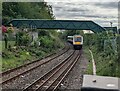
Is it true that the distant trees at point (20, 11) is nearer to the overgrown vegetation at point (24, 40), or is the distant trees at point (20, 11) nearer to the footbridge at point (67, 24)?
the overgrown vegetation at point (24, 40)

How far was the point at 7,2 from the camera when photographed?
9194 centimetres

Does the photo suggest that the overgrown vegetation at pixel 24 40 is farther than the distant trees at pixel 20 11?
No

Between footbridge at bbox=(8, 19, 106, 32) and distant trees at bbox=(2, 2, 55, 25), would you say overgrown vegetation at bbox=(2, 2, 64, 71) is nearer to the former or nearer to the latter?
distant trees at bbox=(2, 2, 55, 25)

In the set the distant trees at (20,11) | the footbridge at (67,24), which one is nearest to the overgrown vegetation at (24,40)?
the distant trees at (20,11)

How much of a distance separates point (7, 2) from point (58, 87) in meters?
75.4

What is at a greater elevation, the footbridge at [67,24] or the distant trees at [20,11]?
the distant trees at [20,11]

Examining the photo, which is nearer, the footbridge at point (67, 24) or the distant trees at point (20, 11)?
the footbridge at point (67, 24)

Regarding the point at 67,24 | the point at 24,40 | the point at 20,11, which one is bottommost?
the point at 24,40

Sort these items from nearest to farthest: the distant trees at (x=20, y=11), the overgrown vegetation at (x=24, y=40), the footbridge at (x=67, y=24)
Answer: the overgrown vegetation at (x=24, y=40) < the footbridge at (x=67, y=24) < the distant trees at (x=20, y=11)

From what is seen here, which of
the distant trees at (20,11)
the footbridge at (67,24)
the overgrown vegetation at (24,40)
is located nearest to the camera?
the overgrown vegetation at (24,40)

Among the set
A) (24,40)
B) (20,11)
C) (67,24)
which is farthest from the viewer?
(20,11)

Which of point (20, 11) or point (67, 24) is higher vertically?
point (20, 11)

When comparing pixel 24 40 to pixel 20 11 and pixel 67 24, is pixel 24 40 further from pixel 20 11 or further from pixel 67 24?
pixel 20 11

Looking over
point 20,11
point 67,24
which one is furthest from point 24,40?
point 20,11
